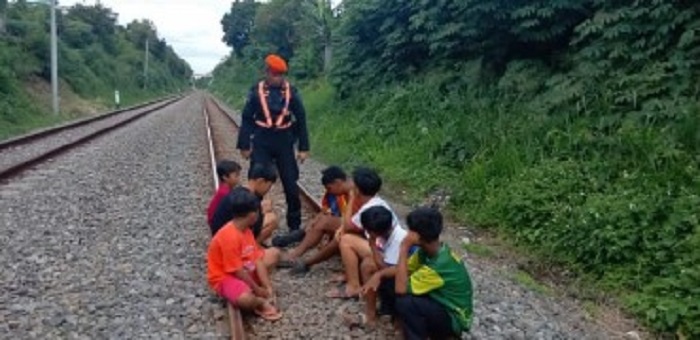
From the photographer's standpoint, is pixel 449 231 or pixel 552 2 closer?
pixel 449 231

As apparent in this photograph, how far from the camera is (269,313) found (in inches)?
195

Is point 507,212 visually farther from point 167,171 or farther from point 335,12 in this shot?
point 335,12

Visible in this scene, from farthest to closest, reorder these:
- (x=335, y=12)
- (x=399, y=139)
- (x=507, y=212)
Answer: (x=335, y=12)
(x=399, y=139)
(x=507, y=212)

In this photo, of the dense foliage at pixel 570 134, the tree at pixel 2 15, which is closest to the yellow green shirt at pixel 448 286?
the dense foliage at pixel 570 134

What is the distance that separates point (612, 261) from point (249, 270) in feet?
11.6

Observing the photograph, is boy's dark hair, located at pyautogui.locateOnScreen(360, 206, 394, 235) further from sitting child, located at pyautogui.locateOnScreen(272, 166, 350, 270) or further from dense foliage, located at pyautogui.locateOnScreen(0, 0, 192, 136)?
dense foliage, located at pyautogui.locateOnScreen(0, 0, 192, 136)

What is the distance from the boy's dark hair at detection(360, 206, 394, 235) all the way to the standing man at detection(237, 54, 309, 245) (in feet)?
6.84

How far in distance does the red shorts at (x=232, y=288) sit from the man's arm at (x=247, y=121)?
2084 millimetres

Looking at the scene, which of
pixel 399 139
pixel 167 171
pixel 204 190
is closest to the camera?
pixel 204 190

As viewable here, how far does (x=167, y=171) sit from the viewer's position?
11.9 metres

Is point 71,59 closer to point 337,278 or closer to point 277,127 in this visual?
point 277,127

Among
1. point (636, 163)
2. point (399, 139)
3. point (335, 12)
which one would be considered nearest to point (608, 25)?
point (636, 163)

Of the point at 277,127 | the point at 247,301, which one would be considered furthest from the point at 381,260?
the point at 277,127

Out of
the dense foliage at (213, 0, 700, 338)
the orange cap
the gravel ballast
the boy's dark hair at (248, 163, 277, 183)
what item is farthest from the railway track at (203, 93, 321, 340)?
the dense foliage at (213, 0, 700, 338)
